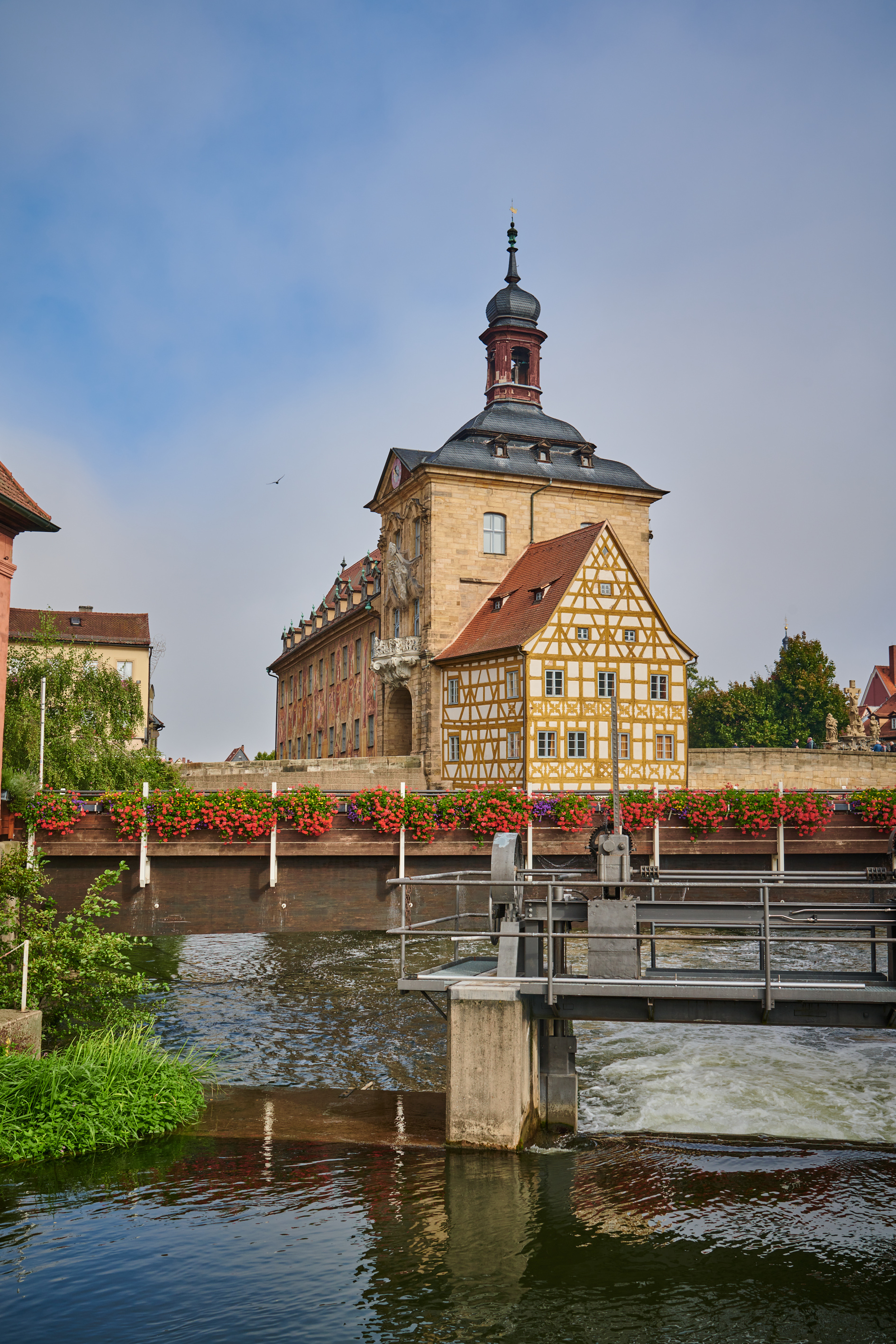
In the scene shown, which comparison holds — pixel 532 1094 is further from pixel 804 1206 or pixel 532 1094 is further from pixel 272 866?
pixel 272 866

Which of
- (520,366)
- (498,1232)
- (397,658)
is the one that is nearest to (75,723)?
(397,658)

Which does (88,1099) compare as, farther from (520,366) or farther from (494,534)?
(520,366)

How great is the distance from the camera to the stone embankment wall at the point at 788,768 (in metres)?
43.2

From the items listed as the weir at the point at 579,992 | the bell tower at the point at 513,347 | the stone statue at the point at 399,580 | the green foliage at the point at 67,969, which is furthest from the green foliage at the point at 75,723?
the bell tower at the point at 513,347

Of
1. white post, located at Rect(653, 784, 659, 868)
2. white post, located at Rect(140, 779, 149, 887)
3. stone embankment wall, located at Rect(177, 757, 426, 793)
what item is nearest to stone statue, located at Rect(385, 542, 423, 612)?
stone embankment wall, located at Rect(177, 757, 426, 793)

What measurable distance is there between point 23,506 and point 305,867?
1016 centimetres

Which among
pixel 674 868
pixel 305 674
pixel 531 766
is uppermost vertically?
pixel 305 674

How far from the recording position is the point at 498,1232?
8.45 metres

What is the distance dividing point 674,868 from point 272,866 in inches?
369

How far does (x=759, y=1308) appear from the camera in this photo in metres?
7.34

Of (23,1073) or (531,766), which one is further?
(531,766)

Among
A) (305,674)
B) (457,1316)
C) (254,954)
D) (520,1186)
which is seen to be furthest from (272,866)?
(305,674)

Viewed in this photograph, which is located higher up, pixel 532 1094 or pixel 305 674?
pixel 305 674

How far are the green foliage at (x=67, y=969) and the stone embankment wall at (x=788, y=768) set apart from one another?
31.5 metres
